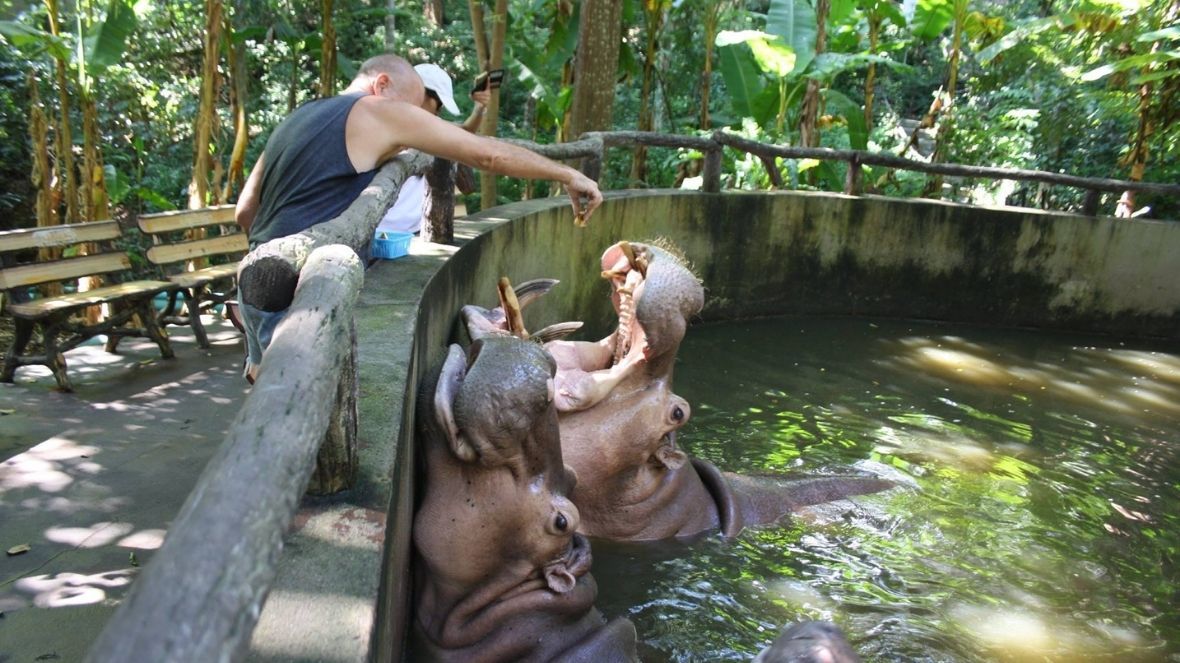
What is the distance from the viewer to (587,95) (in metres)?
8.18

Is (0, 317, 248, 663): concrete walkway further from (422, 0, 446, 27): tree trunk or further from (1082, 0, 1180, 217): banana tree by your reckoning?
(422, 0, 446, 27): tree trunk

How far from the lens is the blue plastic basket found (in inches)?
153

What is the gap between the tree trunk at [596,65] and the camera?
316 inches

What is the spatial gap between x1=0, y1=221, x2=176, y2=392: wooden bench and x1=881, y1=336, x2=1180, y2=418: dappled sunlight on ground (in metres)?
5.08

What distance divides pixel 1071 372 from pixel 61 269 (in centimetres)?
689

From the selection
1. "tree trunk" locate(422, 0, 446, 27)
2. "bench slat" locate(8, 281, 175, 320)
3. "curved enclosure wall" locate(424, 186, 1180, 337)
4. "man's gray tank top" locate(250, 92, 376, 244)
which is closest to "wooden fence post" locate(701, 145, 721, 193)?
"curved enclosure wall" locate(424, 186, 1180, 337)

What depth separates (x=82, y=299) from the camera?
5.70 meters

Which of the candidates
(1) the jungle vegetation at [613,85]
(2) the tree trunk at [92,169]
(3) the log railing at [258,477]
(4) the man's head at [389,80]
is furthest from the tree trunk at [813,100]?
(3) the log railing at [258,477]

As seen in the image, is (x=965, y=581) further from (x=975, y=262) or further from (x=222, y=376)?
(x=975, y=262)

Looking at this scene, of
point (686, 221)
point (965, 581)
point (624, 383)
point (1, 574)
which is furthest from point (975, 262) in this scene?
point (1, 574)

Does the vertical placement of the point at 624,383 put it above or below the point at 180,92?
below

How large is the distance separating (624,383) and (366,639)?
2.33 metres

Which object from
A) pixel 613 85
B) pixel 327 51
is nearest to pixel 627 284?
pixel 613 85

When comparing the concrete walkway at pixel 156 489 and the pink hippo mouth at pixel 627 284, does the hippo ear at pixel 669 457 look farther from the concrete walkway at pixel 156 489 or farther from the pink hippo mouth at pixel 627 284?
the concrete walkway at pixel 156 489
